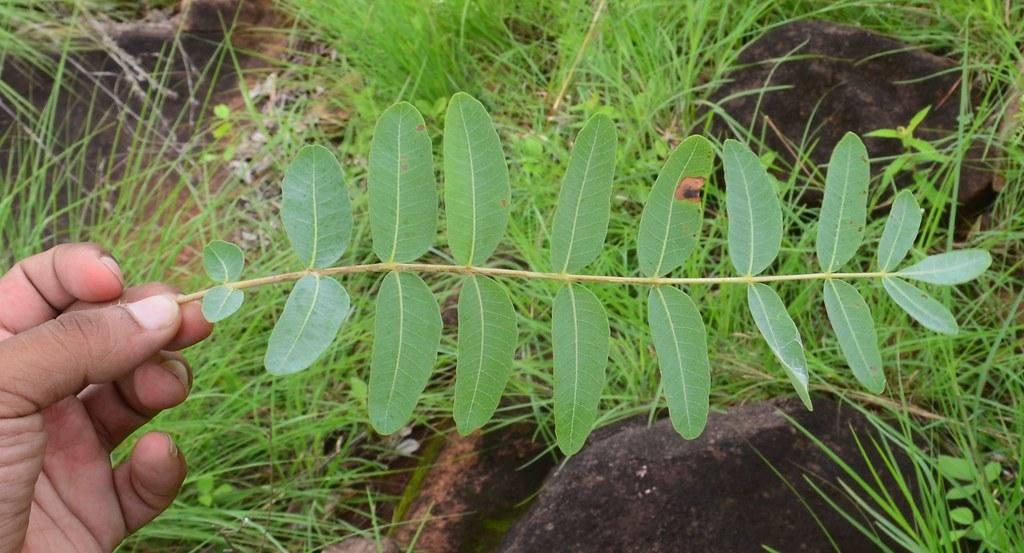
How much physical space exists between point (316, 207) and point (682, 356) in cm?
54

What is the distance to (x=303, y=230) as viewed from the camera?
1218 mm

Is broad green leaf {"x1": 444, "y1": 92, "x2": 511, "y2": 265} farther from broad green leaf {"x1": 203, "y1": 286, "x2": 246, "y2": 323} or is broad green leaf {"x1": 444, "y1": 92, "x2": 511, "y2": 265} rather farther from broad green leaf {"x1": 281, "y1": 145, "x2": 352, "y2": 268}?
broad green leaf {"x1": 203, "y1": 286, "x2": 246, "y2": 323}

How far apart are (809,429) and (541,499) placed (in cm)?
62

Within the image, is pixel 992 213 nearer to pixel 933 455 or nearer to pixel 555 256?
pixel 933 455

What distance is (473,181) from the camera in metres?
1.19

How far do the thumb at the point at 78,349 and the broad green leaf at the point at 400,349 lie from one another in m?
0.38

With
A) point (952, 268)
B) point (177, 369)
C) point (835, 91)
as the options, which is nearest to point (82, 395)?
point (177, 369)

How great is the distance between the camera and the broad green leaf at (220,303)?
118cm

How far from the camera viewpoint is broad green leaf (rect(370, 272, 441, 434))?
1175 mm

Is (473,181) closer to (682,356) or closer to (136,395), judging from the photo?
(682,356)

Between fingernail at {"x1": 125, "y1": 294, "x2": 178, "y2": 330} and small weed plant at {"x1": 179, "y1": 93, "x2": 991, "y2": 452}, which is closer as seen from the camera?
small weed plant at {"x1": 179, "y1": 93, "x2": 991, "y2": 452}

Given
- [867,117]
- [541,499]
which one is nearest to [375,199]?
[541,499]

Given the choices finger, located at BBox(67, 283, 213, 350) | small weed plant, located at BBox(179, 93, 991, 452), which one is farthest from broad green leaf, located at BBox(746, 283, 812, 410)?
finger, located at BBox(67, 283, 213, 350)

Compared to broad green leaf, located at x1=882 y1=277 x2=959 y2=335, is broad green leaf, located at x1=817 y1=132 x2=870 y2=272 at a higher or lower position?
higher
